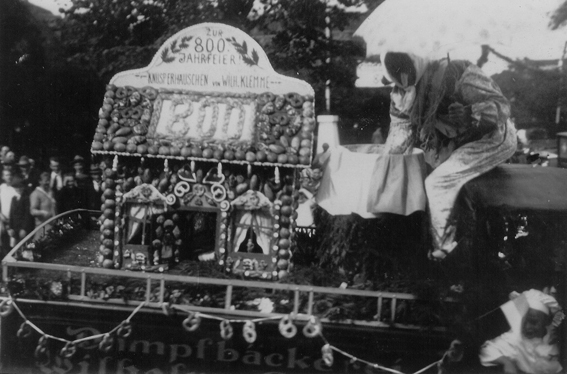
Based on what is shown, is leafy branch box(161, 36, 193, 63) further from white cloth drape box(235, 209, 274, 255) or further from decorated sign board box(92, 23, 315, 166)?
white cloth drape box(235, 209, 274, 255)

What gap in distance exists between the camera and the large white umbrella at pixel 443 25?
559 centimetres

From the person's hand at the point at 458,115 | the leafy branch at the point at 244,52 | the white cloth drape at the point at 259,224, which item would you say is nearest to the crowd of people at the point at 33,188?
the white cloth drape at the point at 259,224

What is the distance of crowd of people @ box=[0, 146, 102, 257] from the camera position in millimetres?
6270

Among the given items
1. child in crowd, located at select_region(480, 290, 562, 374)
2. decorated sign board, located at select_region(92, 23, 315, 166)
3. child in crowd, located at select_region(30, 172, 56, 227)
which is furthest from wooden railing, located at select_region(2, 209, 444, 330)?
decorated sign board, located at select_region(92, 23, 315, 166)

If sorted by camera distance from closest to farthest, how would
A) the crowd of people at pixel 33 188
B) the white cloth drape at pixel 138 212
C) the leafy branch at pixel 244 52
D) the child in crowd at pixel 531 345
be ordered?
the child in crowd at pixel 531 345
the leafy branch at pixel 244 52
the white cloth drape at pixel 138 212
the crowd of people at pixel 33 188

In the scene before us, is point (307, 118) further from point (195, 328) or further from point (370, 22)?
point (195, 328)

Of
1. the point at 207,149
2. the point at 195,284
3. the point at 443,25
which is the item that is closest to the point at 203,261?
the point at 195,284

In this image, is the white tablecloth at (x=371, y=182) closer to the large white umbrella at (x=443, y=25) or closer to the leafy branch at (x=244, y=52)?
the large white umbrella at (x=443, y=25)

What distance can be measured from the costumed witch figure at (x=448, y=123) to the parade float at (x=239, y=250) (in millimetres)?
145

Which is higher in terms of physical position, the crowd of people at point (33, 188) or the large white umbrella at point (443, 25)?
the large white umbrella at point (443, 25)

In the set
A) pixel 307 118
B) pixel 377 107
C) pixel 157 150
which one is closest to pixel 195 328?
pixel 157 150

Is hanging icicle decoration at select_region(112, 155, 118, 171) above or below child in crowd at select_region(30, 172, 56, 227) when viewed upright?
above

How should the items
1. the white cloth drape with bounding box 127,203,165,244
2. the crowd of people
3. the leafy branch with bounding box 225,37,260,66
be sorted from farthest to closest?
the crowd of people
the white cloth drape with bounding box 127,203,165,244
the leafy branch with bounding box 225,37,260,66

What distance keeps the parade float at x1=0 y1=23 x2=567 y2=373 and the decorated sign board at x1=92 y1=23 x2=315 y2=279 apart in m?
0.01
